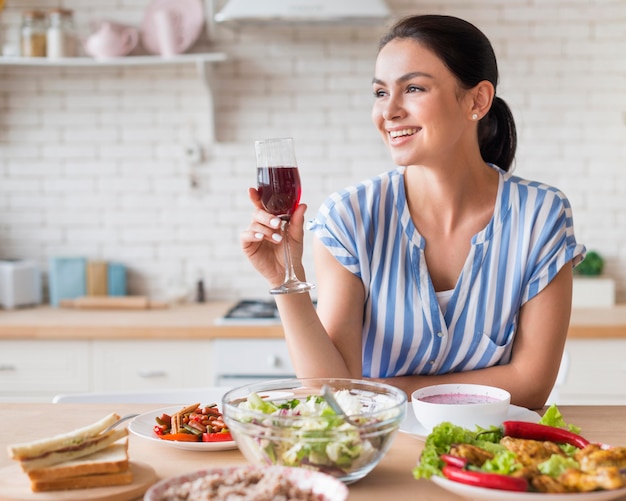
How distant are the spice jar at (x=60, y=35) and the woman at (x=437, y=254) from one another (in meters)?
2.11

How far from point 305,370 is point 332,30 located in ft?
7.68

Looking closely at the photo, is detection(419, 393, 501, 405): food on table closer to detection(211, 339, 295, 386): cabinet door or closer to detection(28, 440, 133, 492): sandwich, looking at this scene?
detection(28, 440, 133, 492): sandwich

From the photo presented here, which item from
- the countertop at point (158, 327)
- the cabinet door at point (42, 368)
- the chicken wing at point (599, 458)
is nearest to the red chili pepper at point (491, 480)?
the chicken wing at point (599, 458)

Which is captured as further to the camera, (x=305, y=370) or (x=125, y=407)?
(x=305, y=370)

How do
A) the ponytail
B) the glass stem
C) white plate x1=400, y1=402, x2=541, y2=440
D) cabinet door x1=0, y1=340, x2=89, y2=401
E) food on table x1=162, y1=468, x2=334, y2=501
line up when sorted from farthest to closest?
cabinet door x1=0, y1=340, x2=89, y2=401, the ponytail, the glass stem, white plate x1=400, y1=402, x2=541, y2=440, food on table x1=162, y1=468, x2=334, y2=501

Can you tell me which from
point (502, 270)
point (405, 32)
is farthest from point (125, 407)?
point (405, 32)

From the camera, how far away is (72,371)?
10.8 feet

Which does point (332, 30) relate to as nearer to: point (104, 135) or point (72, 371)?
point (104, 135)

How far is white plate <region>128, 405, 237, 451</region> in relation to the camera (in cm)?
137

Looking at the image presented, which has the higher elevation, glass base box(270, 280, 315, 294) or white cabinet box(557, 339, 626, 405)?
glass base box(270, 280, 315, 294)

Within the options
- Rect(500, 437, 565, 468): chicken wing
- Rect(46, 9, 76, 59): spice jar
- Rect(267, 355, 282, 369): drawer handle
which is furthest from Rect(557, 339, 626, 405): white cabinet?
Rect(46, 9, 76, 59): spice jar

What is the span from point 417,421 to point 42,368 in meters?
2.21

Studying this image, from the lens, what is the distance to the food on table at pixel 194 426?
1412 mm

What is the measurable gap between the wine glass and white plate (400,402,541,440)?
335 mm
